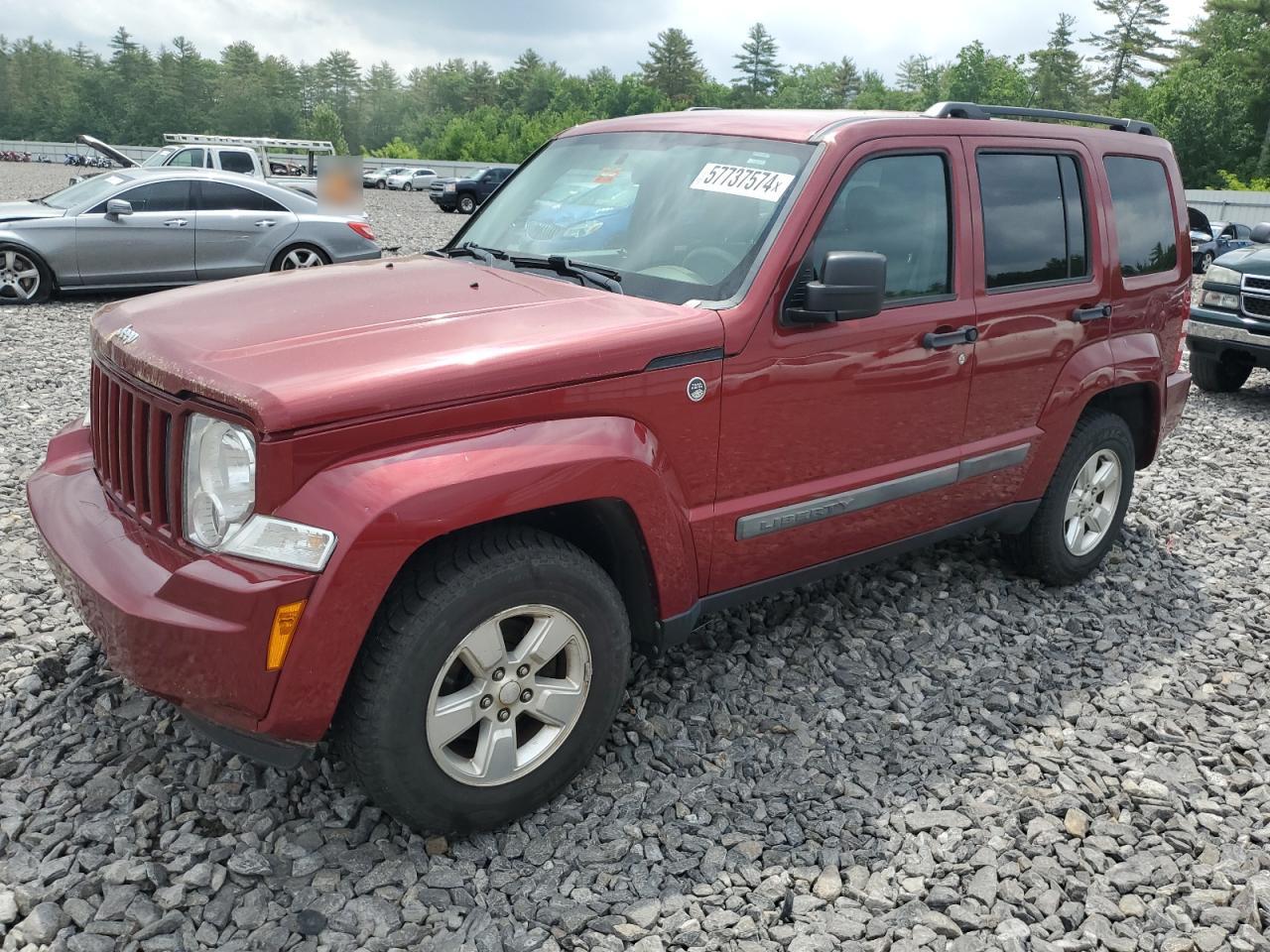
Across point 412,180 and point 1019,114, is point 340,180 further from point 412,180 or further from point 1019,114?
point 412,180

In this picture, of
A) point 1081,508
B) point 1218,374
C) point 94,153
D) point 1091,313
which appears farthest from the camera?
point 94,153

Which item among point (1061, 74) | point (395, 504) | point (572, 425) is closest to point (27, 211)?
point (572, 425)

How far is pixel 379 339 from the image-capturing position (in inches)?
111

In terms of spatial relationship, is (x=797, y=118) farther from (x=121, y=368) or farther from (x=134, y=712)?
(x=134, y=712)

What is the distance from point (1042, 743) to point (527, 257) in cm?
246

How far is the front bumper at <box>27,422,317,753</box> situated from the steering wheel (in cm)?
159

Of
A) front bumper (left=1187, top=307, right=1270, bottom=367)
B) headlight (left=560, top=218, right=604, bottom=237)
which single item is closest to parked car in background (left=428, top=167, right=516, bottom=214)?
front bumper (left=1187, top=307, right=1270, bottom=367)

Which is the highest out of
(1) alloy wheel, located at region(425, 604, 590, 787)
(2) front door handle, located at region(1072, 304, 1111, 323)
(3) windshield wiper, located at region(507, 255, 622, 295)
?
(3) windshield wiper, located at region(507, 255, 622, 295)

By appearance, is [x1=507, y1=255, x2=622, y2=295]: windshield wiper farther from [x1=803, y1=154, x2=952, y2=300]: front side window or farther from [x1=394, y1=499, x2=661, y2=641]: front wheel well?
[x1=394, y1=499, x2=661, y2=641]: front wheel well

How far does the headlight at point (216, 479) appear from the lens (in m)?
2.53

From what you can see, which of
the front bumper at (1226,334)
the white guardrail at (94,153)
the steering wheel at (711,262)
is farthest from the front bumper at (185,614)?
the white guardrail at (94,153)

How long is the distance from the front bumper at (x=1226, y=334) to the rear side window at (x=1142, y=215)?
4.66 metres

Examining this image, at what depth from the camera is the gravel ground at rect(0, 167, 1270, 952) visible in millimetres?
2738

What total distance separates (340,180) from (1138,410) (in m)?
4.94
